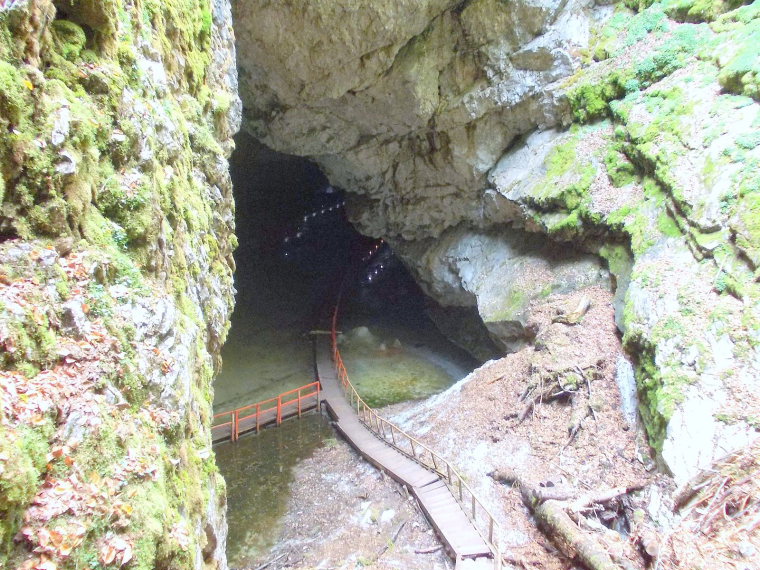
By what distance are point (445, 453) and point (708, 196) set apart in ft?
27.6

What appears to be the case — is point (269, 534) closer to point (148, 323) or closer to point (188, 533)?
point (188, 533)

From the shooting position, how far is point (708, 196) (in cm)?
1035

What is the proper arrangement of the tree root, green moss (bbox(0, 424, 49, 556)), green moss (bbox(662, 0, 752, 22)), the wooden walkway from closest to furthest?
green moss (bbox(0, 424, 49, 556)) < the tree root < the wooden walkway < green moss (bbox(662, 0, 752, 22))

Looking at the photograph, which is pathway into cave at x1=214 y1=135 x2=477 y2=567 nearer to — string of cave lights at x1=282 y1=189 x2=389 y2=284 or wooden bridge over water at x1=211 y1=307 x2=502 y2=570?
string of cave lights at x1=282 y1=189 x2=389 y2=284

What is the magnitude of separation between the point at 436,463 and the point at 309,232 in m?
23.2

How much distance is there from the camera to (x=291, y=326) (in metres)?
22.1

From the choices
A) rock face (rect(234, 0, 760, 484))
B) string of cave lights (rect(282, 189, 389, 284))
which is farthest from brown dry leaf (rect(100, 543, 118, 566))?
string of cave lights (rect(282, 189, 389, 284))

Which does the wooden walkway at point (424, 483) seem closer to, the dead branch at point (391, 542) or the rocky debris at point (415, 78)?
the dead branch at point (391, 542)

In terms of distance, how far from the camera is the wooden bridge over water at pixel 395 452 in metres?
8.80

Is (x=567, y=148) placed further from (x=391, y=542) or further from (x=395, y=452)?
(x=391, y=542)

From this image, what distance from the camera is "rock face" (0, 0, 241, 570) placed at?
3.43 m

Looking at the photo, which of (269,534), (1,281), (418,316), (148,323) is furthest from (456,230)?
(1,281)

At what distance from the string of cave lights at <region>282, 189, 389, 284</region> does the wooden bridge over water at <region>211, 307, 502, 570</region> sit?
9.87 meters

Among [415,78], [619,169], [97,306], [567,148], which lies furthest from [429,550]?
[415,78]
